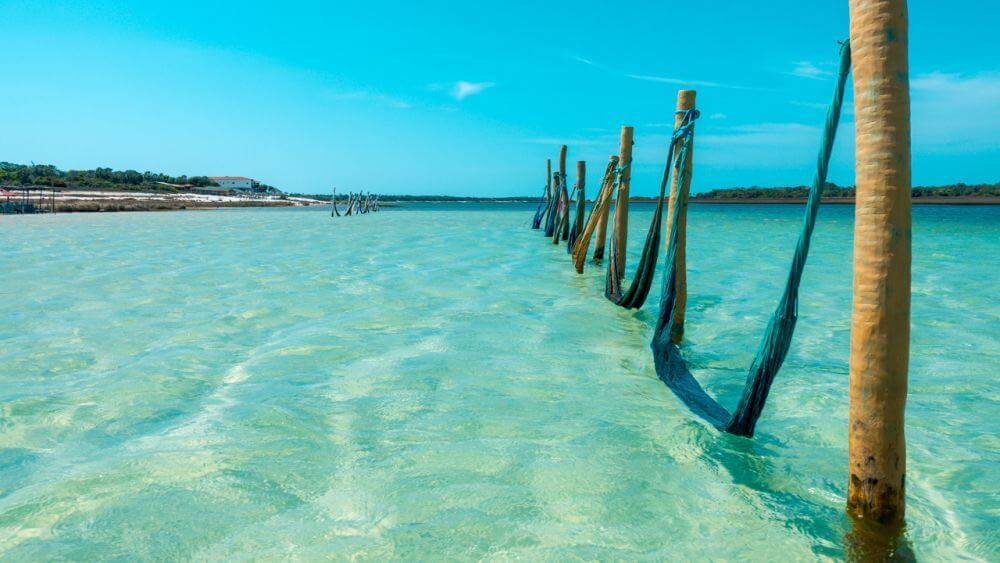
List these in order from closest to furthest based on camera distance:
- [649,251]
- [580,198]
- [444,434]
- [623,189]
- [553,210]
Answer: [444,434] < [649,251] < [623,189] < [580,198] < [553,210]

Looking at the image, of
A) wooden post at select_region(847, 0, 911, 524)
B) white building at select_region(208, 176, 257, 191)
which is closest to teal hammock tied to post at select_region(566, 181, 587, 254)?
wooden post at select_region(847, 0, 911, 524)

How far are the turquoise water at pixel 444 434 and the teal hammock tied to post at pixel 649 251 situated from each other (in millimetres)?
358

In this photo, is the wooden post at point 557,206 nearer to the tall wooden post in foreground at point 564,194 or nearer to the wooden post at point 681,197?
the tall wooden post in foreground at point 564,194

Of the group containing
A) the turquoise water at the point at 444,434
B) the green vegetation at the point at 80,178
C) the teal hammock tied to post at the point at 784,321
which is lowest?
the turquoise water at the point at 444,434

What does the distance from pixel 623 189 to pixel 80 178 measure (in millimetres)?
85669

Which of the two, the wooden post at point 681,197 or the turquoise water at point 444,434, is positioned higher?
the wooden post at point 681,197

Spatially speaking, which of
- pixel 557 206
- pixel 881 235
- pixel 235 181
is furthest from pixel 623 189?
pixel 235 181

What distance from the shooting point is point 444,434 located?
3637mm

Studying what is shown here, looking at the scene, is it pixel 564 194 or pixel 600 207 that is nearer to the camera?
pixel 600 207

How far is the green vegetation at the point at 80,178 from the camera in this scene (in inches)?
2518

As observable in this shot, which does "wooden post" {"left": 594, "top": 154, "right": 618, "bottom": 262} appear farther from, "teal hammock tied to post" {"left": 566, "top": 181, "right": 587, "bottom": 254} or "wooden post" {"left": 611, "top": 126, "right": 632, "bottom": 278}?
"teal hammock tied to post" {"left": 566, "top": 181, "right": 587, "bottom": 254}

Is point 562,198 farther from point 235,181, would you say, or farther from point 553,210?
point 235,181

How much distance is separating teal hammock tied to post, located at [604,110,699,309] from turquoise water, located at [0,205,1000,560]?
36cm

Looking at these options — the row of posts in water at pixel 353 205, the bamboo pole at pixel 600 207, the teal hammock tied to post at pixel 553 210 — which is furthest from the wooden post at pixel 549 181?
the row of posts in water at pixel 353 205
